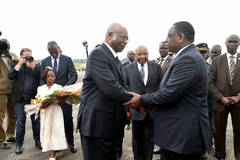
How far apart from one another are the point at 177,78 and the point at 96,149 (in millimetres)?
1241

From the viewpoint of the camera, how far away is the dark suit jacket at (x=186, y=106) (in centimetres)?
242

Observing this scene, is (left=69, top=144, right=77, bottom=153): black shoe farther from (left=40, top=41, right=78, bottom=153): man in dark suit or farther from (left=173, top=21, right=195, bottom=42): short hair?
(left=173, top=21, right=195, bottom=42): short hair

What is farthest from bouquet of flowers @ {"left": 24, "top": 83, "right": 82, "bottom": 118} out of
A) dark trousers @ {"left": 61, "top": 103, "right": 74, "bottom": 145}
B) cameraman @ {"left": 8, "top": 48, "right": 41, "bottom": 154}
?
cameraman @ {"left": 8, "top": 48, "right": 41, "bottom": 154}

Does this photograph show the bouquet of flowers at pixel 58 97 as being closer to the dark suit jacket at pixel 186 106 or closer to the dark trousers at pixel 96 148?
the dark trousers at pixel 96 148

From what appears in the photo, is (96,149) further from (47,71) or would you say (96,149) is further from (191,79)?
(47,71)

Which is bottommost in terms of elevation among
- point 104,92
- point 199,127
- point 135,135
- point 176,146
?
point 135,135

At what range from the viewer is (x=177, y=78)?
2.43 metres

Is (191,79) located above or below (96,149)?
above

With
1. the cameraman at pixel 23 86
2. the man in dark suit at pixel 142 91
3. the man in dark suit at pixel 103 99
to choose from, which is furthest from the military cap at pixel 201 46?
the cameraman at pixel 23 86

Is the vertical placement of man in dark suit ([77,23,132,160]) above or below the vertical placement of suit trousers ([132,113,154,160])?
above

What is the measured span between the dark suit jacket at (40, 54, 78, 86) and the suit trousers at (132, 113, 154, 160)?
1.86 m

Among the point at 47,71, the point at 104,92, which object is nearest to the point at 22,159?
the point at 47,71

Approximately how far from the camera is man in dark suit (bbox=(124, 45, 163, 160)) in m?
4.18

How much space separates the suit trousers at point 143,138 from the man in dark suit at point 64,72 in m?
1.55
